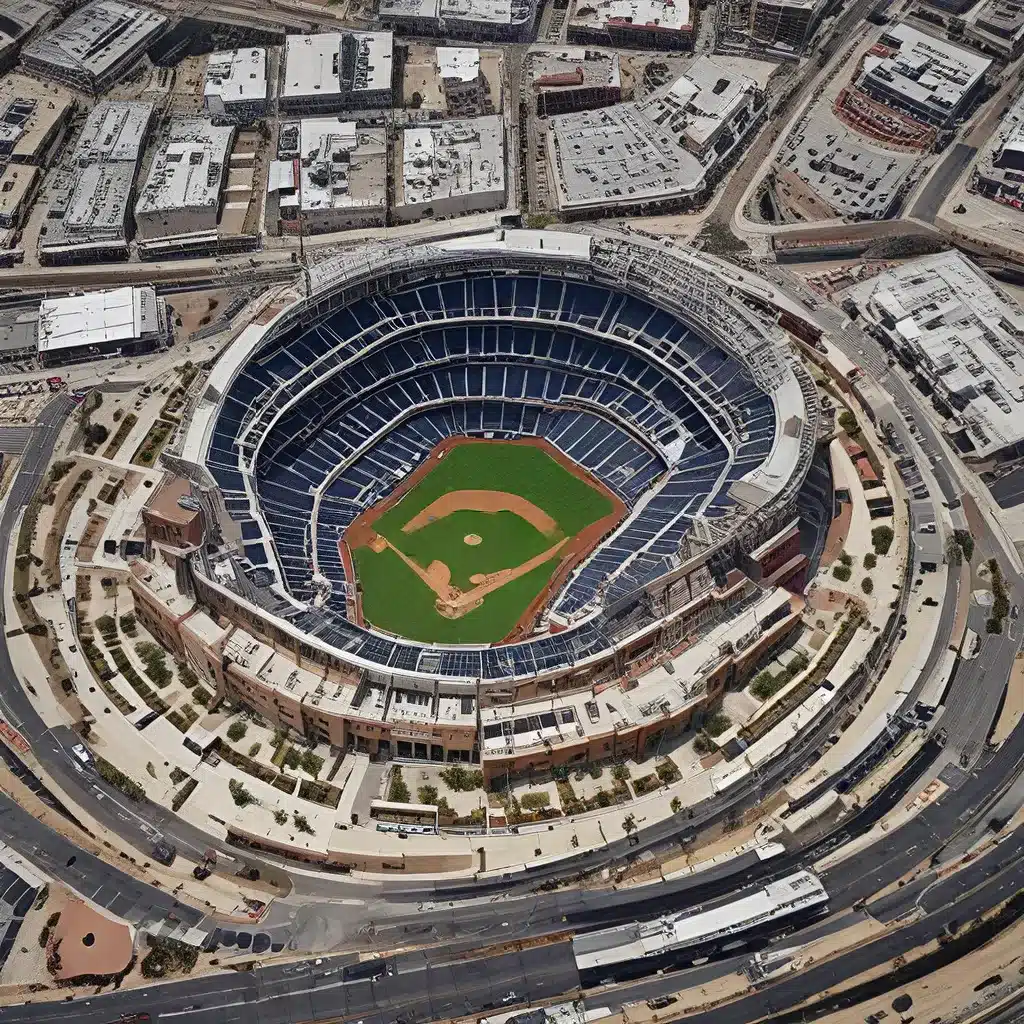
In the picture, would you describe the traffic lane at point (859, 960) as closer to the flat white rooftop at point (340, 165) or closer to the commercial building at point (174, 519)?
the commercial building at point (174, 519)

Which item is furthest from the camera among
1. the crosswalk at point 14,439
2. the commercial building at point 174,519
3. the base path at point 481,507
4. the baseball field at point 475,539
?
the crosswalk at point 14,439

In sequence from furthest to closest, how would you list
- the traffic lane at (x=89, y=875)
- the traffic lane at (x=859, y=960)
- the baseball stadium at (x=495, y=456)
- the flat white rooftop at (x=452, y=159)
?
1. the flat white rooftop at (x=452, y=159)
2. the baseball stadium at (x=495, y=456)
3. the traffic lane at (x=89, y=875)
4. the traffic lane at (x=859, y=960)

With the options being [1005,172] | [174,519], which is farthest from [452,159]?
[174,519]

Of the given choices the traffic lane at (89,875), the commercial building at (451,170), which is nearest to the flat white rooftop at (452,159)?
the commercial building at (451,170)

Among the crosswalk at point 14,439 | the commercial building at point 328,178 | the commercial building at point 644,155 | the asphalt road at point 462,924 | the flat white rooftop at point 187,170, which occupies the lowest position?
the crosswalk at point 14,439

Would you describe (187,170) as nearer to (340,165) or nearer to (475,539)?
(340,165)

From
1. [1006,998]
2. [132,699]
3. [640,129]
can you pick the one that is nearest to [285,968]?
[132,699]

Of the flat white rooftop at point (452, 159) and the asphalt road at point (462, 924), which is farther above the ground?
the flat white rooftop at point (452, 159)
